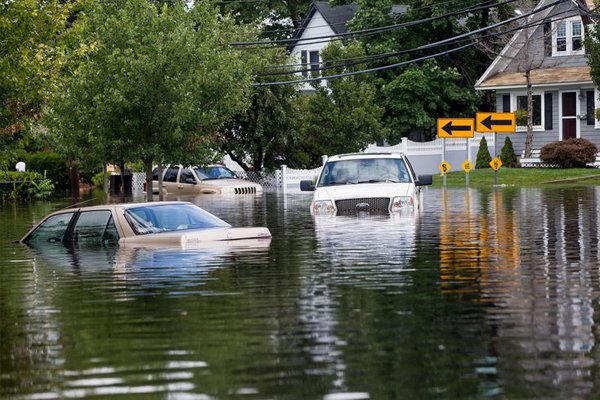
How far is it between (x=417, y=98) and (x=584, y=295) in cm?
5860

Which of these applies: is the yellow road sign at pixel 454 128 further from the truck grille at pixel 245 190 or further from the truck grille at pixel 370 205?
the truck grille at pixel 370 205

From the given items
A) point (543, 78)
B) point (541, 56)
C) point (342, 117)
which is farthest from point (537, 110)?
point (342, 117)

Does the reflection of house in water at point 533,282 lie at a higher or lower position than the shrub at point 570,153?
lower

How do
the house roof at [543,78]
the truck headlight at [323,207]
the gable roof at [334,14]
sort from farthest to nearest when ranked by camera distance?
the gable roof at [334,14] < the house roof at [543,78] < the truck headlight at [323,207]

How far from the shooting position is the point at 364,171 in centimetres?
3089

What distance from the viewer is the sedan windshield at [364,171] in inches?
1208

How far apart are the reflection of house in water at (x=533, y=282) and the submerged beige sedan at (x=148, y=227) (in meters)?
3.49

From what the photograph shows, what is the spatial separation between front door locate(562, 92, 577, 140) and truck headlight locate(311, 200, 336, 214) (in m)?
36.1

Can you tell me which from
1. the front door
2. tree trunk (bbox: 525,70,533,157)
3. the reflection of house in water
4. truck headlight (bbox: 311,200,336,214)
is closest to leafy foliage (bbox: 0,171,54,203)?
tree trunk (bbox: 525,70,533,157)

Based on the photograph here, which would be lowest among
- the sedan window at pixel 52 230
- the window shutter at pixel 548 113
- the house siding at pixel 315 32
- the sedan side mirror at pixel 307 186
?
the sedan window at pixel 52 230

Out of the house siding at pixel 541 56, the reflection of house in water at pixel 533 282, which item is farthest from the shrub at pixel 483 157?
the reflection of house in water at pixel 533 282

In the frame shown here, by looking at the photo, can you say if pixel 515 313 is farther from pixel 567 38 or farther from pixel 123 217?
pixel 567 38

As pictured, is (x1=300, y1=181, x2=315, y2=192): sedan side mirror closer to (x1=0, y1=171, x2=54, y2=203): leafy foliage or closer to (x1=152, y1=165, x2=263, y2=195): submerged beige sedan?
(x1=0, y1=171, x2=54, y2=203): leafy foliage

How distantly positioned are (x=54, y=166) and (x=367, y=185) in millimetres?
39588
